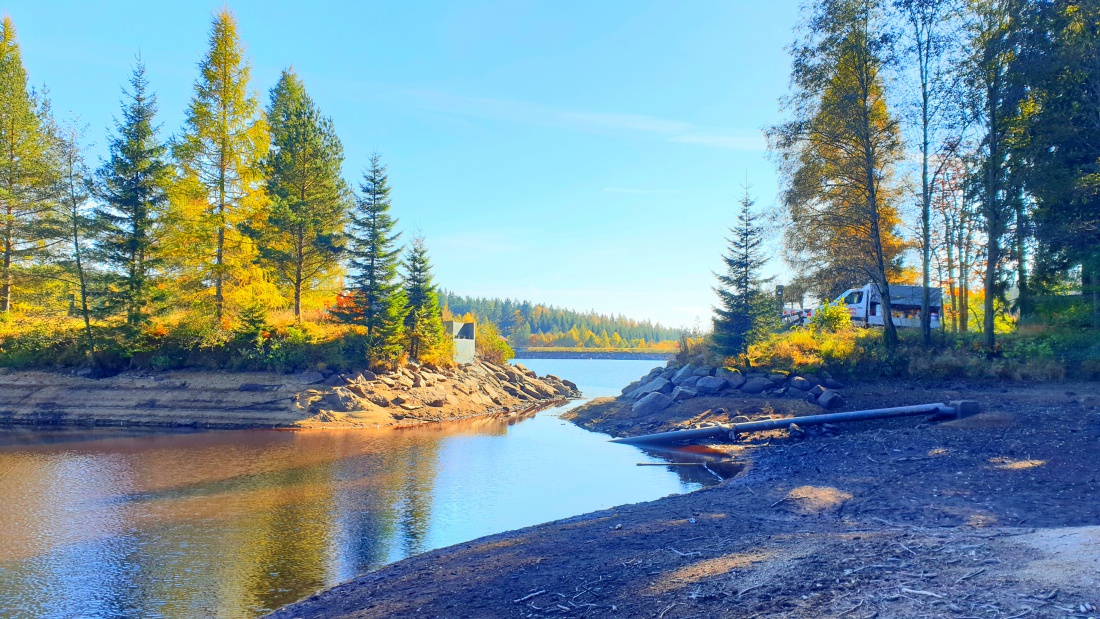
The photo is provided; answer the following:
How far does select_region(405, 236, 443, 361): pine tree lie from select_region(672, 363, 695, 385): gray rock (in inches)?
594

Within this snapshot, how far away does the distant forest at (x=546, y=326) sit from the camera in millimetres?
152125

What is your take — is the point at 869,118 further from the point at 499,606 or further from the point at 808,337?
the point at 499,606

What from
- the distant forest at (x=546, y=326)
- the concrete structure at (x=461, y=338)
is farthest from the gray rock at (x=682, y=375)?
the distant forest at (x=546, y=326)

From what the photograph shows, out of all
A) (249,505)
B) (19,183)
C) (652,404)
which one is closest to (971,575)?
(249,505)

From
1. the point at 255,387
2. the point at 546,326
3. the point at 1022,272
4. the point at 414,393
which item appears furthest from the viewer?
the point at 546,326

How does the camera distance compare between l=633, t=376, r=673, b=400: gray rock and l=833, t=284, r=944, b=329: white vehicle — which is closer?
l=633, t=376, r=673, b=400: gray rock

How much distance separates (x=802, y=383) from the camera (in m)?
22.7

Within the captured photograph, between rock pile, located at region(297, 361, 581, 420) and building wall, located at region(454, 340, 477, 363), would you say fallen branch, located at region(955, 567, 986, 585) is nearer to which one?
rock pile, located at region(297, 361, 581, 420)

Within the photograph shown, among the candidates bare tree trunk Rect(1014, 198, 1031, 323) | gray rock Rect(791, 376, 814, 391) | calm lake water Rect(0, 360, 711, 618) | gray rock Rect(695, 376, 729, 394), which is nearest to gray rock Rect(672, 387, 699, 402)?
gray rock Rect(695, 376, 729, 394)

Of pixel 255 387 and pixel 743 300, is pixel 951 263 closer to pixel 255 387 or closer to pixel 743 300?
pixel 743 300

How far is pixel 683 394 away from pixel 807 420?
7362 millimetres

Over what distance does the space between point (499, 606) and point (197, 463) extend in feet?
55.1

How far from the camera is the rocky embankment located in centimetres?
2852

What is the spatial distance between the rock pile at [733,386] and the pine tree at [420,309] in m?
13.4
